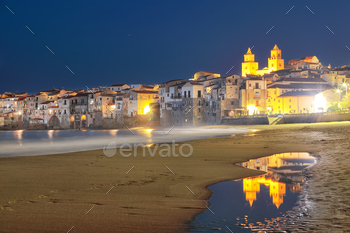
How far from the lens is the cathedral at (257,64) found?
392ft

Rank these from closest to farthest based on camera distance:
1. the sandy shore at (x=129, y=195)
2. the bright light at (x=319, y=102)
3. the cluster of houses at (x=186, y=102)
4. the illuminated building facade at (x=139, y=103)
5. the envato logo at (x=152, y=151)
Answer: the sandy shore at (x=129, y=195), the envato logo at (x=152, y=151), the bright light at (x=319, y=102), the cluster of houses at (x=186, y=102), the illuminated building facade at (x=139, y=103)

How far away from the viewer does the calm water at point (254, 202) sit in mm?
6719

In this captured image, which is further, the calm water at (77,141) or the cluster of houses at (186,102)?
the cluster of houses at (186,102)

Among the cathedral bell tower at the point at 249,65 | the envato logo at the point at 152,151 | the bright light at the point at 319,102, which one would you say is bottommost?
the envato logo at the point at 152,151

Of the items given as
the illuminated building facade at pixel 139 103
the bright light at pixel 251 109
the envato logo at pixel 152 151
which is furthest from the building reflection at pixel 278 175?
the illuminated building facade at pixel 139 103

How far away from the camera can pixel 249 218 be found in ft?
23.6

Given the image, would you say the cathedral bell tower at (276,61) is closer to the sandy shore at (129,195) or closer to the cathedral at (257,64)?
the cathedral at (257,64)

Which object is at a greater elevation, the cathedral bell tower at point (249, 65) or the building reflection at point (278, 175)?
the cathedral bell tower at point (249, 65)

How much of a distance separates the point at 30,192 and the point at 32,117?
296ft

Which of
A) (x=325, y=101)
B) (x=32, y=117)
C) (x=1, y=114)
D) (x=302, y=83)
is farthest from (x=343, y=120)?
(x=1, y=114)

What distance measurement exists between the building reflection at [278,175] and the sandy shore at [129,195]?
0.55 meters

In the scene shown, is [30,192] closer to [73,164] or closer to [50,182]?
[50,182]

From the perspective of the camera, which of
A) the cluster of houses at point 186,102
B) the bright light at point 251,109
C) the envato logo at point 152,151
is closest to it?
the envato logo at point 152,151

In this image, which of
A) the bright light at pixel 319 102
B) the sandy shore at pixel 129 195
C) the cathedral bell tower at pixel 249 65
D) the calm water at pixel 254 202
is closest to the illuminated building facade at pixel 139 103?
the bright light at pixel 319 102
